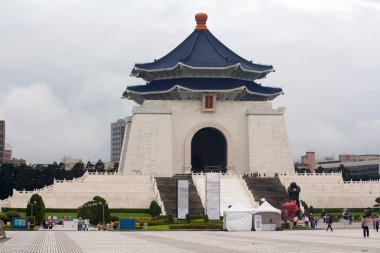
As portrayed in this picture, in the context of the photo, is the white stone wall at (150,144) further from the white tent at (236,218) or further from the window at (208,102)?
the white tent at (236,218)

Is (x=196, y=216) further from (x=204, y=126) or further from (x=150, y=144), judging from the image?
(x=204, y=126)

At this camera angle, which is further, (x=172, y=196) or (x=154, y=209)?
(x=172, y=196)

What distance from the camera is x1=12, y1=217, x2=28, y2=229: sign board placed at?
146 feet

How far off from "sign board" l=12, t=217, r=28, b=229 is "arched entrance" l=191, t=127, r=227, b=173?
33.1 m

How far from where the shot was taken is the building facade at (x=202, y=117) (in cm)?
7094

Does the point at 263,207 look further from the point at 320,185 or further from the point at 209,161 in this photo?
the point at 209,161

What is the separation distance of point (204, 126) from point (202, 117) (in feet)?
2.62

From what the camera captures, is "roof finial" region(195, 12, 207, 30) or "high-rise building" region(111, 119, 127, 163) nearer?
"roof finial" region(195, 12, 207, 30)

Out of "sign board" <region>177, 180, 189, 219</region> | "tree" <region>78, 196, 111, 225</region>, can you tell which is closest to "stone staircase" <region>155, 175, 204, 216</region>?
"sign board" <region>177, 180, 189, 219</region>

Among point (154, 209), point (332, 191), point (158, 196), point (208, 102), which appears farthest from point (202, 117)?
point (154, 209)

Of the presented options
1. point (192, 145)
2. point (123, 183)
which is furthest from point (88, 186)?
point (192, 145)

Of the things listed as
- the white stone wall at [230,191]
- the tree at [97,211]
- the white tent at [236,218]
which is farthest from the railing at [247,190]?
the white tent at [236,218]

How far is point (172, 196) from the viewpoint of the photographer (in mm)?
59969

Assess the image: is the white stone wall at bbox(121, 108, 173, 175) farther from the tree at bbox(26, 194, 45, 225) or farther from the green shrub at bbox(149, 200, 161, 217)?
the tree at bbox(26, 194, 45, 225)
